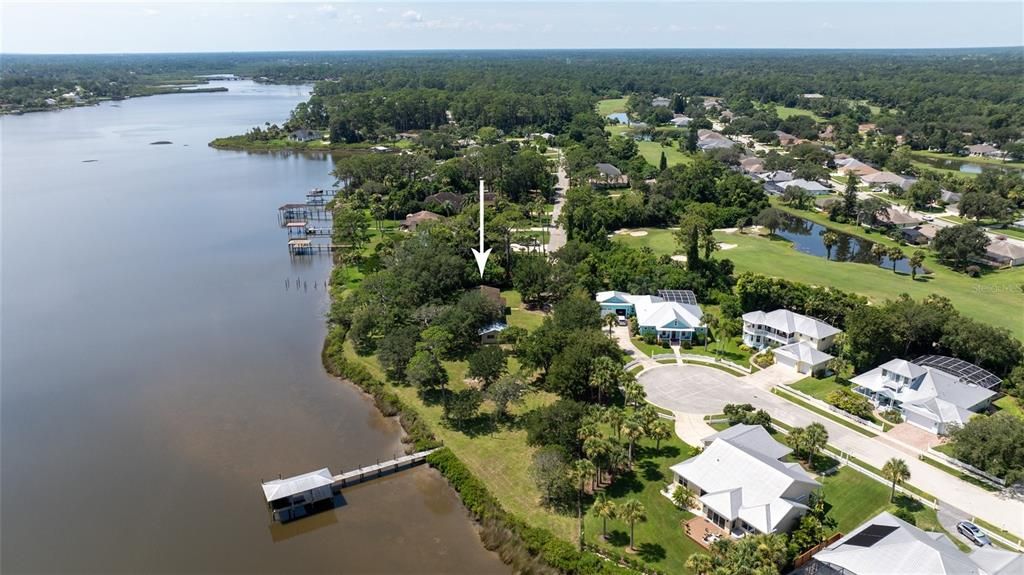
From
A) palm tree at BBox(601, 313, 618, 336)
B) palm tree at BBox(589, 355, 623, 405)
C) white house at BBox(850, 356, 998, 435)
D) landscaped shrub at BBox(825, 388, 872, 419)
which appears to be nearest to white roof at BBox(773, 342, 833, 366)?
white house at BBox(850, 356, 998, 435)

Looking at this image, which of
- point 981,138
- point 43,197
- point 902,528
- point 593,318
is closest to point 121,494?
point 593,318

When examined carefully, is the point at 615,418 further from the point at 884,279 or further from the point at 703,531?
the point at 884,279

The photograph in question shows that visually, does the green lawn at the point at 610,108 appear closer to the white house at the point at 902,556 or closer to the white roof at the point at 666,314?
the white roof at the point at 666,314

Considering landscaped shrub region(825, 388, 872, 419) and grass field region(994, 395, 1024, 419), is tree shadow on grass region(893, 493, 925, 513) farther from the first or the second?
grass field region(994, 395, 1024, 419)

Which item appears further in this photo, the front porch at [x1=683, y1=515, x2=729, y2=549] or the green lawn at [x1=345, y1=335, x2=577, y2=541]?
the green lawn at [x1=345, y1=335, x2=577, y2=541]

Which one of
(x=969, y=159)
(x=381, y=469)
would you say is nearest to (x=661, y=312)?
(x=381, y=469)

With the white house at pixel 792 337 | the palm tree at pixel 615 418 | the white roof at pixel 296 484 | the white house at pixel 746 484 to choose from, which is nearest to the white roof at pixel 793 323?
the white house at pixel 792 337
